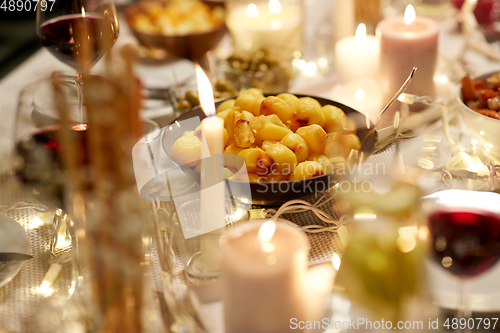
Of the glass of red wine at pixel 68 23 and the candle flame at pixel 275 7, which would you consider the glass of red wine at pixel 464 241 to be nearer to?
the glass of red wine at pixel 68 23

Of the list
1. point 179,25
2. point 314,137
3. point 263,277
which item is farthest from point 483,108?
point 179,25

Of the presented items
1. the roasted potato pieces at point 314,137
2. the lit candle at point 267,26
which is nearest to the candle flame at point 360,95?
the roasted potato pieces at point 314,137

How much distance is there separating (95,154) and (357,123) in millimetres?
454

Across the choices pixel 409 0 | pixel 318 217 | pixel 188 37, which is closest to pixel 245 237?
pixel 318 217

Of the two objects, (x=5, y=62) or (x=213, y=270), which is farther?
(x=5, y=62)

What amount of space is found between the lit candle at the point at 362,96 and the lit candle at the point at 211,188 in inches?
15.7

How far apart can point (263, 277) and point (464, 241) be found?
0.56 ft

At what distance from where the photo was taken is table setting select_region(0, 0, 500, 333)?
0.39 meters

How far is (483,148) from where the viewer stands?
2.51 ft

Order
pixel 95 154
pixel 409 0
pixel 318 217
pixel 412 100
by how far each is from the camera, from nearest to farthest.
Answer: pixel 95 154, pixel 318 217, pixel 412 100, pixel 409 0

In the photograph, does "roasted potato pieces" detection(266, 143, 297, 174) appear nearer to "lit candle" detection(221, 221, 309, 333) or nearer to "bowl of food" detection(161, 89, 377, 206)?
"bowl of food" detection(161, 89, 377, 206)

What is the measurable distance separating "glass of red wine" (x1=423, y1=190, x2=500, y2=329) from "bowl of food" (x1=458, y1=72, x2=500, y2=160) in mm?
324

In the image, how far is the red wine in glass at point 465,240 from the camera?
38 centimetres

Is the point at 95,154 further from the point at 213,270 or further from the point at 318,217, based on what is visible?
the point at 318,217
